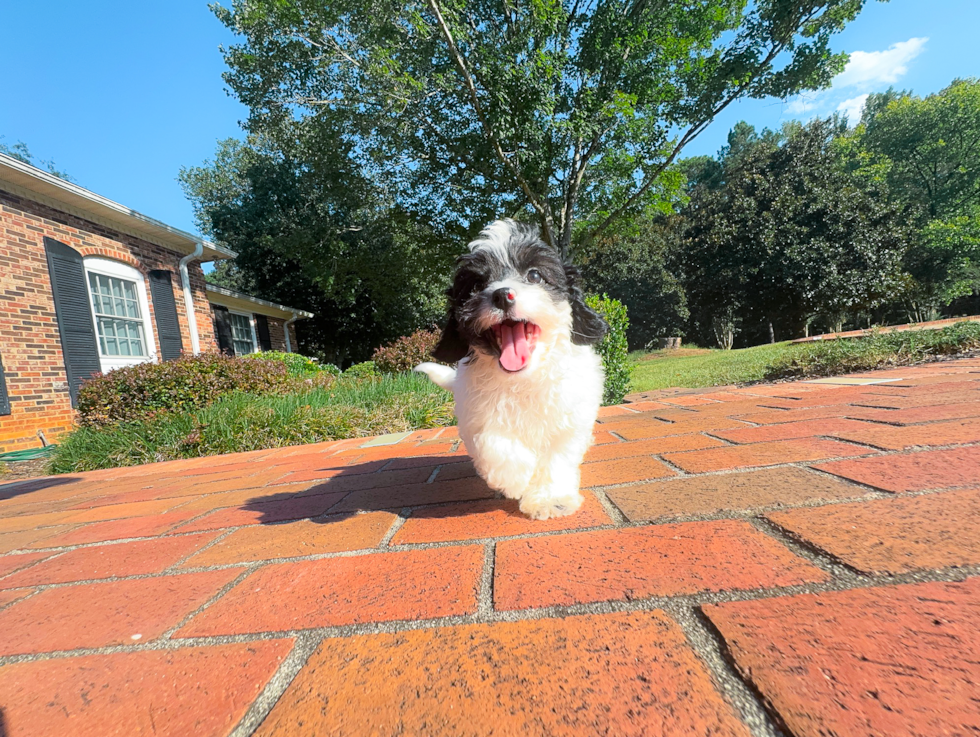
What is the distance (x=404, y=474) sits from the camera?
2.70 metres

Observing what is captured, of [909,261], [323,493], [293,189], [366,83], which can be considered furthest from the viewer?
[909,261]

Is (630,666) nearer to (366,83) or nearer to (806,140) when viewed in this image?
(366,83)

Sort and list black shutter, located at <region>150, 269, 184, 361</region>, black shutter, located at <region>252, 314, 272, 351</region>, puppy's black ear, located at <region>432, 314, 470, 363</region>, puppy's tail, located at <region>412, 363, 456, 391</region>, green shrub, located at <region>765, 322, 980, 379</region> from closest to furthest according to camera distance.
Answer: puppy's black ear, located at <region>432, 314, 470, 363</region> → puppy's tail, located at <region>412, 363, 456, 391</region> → green shrub, located at <region>765, 322, 980, 379</region> → black shutter, located at <region>150, 269, 184, 361</region> → black shutter, located at <region>252, 314, 272, 351</region>

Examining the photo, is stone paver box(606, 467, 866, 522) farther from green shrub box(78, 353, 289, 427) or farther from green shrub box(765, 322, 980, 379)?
green shrub box(78, 353, 289, 427)

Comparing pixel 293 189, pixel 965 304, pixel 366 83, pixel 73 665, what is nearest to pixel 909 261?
pixel 965 304

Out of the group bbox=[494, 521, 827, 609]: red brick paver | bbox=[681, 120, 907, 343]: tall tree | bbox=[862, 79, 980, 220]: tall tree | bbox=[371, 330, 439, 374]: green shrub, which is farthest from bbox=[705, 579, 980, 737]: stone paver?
bbox=[862, 79, 980, 220]: tall tree

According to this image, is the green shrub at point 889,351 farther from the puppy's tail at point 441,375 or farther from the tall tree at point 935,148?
the tall tree at point 935,148

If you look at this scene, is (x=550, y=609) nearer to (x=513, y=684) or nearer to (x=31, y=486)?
(x=513, y=684)

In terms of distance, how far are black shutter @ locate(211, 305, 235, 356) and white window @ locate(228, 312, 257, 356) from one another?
0.75 feet

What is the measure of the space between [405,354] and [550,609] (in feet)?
30.9

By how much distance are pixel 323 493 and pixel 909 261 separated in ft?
101

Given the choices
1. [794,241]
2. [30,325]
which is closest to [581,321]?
[30,325]

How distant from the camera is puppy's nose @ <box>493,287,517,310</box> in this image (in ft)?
5.63

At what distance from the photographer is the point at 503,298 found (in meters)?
1.72
